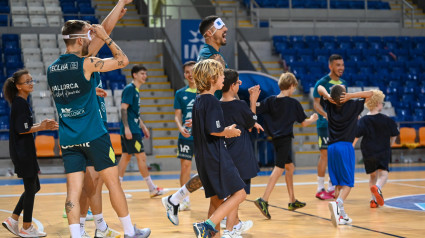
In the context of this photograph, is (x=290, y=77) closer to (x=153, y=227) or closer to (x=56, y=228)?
(x=153, y=227)

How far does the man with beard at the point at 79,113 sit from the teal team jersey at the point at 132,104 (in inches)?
156

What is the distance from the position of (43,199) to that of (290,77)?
4272mm

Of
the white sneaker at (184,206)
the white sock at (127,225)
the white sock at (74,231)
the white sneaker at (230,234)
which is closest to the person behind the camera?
the white sock at (74,231)

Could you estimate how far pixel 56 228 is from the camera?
6.34 meters

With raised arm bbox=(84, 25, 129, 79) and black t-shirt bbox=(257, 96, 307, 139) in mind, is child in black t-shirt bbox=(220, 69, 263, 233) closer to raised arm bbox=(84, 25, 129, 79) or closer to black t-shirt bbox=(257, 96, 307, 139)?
raised arm bbox=(84, 25, 129, 79)

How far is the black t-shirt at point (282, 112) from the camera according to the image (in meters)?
7.34

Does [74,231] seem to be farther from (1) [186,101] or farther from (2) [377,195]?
(2) [377,195]

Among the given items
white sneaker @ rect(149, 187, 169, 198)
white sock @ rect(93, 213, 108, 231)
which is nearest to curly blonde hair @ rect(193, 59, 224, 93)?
white sock @ rect(93, 213, 108, 231)

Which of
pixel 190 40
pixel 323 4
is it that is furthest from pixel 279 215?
pixel 323 4

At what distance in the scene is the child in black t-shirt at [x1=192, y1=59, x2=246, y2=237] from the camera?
4.79 m

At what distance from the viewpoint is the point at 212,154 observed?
483 centimetres

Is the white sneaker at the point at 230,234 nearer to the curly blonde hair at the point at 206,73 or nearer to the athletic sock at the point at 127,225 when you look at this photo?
the athletic sock at the point at 127,225

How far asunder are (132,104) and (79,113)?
13.7 ft

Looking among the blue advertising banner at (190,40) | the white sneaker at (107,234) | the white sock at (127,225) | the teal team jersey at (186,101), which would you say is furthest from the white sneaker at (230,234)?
the blue advertising banner at (190,40)
